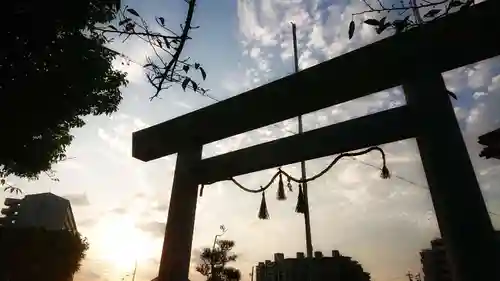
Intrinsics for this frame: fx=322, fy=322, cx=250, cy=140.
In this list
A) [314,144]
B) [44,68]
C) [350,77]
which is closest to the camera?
[350,77]

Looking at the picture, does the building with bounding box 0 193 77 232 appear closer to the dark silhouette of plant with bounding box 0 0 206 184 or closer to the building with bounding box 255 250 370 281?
the building with bounding box 255 250 370 281

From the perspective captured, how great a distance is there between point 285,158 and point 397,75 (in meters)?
1.44

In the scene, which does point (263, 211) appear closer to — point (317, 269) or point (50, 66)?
point (50, 66)

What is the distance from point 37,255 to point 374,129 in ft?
83.4

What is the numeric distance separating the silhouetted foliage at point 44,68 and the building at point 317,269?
17.8m

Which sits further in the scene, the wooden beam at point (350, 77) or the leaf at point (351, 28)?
the wooden beam at point (350, 77)

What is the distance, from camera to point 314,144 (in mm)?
3539

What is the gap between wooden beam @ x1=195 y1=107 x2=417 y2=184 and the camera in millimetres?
3184

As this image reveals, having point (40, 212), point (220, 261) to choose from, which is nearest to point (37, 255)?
point (220, 261)

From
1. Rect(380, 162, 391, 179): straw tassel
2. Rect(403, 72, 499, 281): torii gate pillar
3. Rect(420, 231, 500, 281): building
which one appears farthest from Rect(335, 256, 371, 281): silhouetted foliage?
Rect(403, 72, 499, 281): torii gate pillar

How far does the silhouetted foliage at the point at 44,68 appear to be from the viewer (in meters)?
2.83

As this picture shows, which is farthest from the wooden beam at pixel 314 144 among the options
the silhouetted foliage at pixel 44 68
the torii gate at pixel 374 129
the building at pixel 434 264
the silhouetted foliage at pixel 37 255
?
the building at pixel 434 264

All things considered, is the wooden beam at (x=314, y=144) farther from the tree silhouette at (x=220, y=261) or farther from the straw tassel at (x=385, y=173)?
the tree silhouette at (x=220, y=261)

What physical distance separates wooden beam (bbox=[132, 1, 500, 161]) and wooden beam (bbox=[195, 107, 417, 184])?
27 cm
